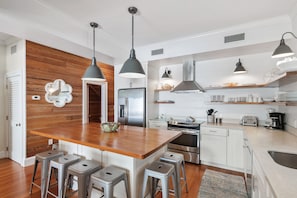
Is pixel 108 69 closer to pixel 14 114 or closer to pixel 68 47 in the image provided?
pixel 68 47

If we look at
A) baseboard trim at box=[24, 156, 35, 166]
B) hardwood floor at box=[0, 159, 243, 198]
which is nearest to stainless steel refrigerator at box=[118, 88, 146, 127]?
hardwood floor at box=[0, 159, 243, 198]

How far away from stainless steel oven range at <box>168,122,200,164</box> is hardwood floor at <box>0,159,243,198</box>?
0.19 metres

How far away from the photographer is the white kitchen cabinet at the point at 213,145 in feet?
10.3

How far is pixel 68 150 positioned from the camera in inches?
99.7

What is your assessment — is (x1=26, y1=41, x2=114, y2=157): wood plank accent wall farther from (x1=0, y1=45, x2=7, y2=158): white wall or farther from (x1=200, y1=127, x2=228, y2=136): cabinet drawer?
(x1=200, y1=127, x2=228, y2=136): cabinet drawer

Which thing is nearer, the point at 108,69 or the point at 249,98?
the point at 249,98

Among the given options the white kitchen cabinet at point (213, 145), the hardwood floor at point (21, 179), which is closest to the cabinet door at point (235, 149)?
the white kitchen cabinet at point (213, 145)

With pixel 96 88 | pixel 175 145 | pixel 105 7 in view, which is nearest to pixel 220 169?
pixel 175 145

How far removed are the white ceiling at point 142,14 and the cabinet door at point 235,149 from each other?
7.07 ft

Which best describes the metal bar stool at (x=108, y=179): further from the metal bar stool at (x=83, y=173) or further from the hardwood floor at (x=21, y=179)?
the hardwood floor at (x=21, y=179)

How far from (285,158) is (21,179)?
401 cm

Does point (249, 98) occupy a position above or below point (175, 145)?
above

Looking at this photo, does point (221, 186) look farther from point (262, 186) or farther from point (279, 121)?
point (279, 121)

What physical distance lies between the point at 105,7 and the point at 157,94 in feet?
9.01
